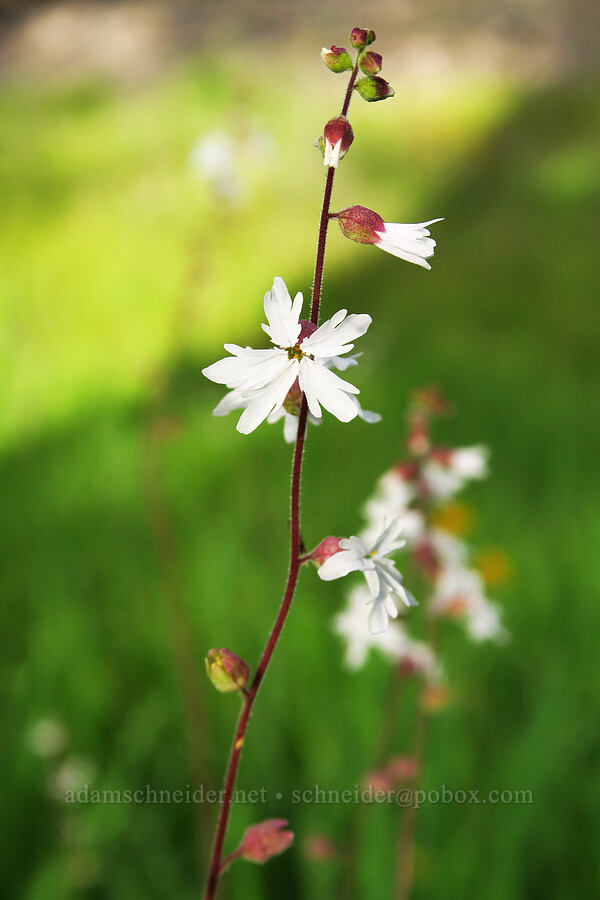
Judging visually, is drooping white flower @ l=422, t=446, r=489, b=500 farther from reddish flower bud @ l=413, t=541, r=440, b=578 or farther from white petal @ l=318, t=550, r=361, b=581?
white petal @ l=318, t=550, r=361, b=581

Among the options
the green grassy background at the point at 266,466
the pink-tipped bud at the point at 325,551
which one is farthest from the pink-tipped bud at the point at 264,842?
the green grassy background at the point at 266,466

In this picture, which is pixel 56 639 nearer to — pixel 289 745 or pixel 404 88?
pixel 289 745

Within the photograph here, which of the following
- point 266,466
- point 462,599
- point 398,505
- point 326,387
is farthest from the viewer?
point 266,466

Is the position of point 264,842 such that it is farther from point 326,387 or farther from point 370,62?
point 370,62

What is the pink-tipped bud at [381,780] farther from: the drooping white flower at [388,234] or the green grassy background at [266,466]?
the drooping white flower at [388,234]

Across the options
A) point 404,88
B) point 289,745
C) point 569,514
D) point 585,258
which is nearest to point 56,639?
point 289,745

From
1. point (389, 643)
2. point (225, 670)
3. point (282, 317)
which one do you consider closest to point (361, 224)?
point (282, 317)
